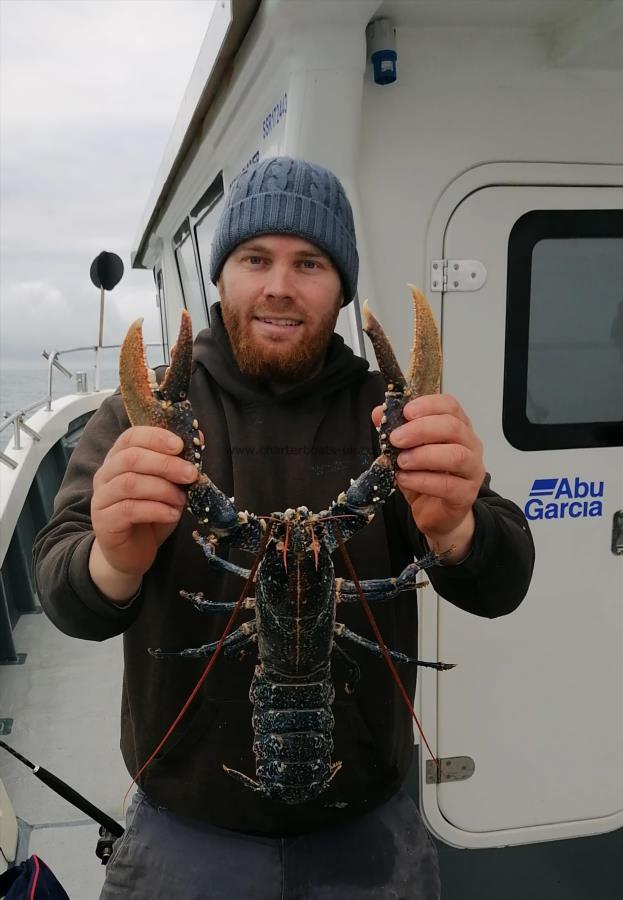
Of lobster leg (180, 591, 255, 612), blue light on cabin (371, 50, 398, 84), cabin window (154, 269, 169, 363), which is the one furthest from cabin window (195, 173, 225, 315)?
cabin window (154, 269, 169, 363)

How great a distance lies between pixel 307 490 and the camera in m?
1.87

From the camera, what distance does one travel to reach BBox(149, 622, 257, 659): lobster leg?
1728 millimetres

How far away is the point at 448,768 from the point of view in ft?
8.98

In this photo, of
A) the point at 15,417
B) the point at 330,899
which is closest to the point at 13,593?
the point at 15,417

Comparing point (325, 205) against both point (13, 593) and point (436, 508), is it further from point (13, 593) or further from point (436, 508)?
point (13, 593)

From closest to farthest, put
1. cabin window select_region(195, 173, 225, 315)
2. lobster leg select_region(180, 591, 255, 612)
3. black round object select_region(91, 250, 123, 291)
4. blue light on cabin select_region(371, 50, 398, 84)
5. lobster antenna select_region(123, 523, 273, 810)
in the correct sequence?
lobster antenna select_region(123, 523, 273, 810) < lobster leg select_region(180, 591, 255, 612) < blue light on cabin select_region(371, 50, 398, 84) < cabin window select_region(195, 173, 225, 315) < black round object select_region(91, 250, 123, 291)

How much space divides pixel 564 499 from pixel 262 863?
1.67 meters

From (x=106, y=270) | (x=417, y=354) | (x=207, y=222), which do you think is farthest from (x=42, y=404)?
(x=417, y=354)

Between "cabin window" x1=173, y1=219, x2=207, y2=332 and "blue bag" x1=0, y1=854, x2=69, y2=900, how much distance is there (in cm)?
413

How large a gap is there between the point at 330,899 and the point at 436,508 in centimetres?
110

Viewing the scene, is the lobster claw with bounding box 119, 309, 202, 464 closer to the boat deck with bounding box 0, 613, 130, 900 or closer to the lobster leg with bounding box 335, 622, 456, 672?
the lobster leg with bounding box 335, 622, 456, 672

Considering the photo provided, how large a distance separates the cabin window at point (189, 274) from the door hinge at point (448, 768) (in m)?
3.86

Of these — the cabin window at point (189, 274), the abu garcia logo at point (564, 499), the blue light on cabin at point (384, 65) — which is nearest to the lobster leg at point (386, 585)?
the abu garcia logo at point (564, 499)

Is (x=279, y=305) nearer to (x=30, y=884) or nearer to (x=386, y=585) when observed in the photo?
(x=386, y=585)
